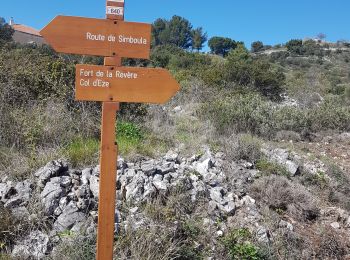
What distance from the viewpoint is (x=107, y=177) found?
292 centimetres

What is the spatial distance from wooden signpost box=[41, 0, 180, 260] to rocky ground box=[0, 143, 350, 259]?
2.86ft

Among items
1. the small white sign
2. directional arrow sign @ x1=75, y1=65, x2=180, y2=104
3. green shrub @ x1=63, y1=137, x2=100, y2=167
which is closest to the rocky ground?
green shrub @ x1=63, y1=137, x2=100, y2=167

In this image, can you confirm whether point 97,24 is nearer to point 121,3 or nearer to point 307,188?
point 121,3

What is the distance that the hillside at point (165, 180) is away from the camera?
151 inches

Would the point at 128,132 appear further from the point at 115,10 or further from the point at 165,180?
the point at 115,10

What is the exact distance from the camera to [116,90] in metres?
2.88

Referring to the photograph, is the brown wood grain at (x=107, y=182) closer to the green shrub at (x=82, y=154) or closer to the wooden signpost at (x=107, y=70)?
the wooden signpost at (x=107, y=70)

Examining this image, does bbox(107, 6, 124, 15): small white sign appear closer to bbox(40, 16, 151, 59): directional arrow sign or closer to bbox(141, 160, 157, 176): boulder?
bbox(40, 16, 151, 59): directional arrow sign

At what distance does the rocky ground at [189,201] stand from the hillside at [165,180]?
14 millimetres

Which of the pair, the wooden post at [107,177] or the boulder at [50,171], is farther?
the boulder at [50,171]

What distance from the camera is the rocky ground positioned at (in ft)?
12.7

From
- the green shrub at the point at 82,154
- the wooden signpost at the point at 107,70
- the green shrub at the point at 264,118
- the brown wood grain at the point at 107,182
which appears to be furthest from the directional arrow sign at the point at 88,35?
the green shrub at the point at 264,118

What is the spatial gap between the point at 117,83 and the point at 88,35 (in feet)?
1.22

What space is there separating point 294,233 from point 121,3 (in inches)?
123
